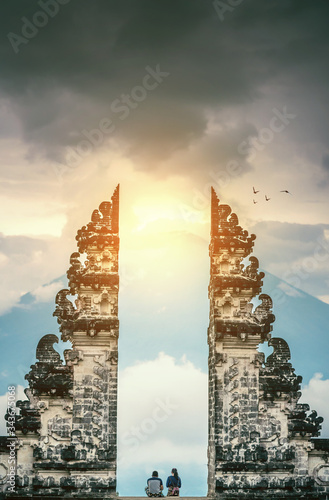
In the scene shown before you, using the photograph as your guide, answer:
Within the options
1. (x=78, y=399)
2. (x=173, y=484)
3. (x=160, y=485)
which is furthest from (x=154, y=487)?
(x=78, y=399)

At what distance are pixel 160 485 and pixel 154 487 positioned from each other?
8.6 inches

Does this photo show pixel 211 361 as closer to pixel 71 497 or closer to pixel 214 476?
pixel 214 476

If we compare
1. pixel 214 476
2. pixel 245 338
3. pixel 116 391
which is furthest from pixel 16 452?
pixel 245 338

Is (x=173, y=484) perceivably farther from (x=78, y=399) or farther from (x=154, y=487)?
(x=78, y=399)

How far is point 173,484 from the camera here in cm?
2544

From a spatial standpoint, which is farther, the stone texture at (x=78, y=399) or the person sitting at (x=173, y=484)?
the person sitting at (x=173, y=484)

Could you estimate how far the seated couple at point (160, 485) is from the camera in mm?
24875

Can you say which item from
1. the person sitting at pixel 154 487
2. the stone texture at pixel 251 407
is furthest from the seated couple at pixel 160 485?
the stone texture at pixel 251 407

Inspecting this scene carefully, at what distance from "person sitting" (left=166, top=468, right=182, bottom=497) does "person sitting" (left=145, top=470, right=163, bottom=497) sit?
45 centimetres

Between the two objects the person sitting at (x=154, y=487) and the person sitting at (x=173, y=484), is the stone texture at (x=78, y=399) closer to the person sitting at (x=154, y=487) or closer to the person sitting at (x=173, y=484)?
the person sitting at (x=154, y=487)

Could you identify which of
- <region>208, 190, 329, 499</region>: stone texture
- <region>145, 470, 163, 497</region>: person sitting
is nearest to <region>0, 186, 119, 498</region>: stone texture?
<region>145, 470, 163, 497</region>: person sitting

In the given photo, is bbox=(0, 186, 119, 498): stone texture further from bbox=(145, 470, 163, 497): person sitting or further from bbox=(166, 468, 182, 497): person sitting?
bbox=(166, 468, 182, 497): person sitting

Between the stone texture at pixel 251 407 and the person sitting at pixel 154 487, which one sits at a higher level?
the stone texture at pixel 251 407

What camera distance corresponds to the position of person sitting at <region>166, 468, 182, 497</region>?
25.4 metres
